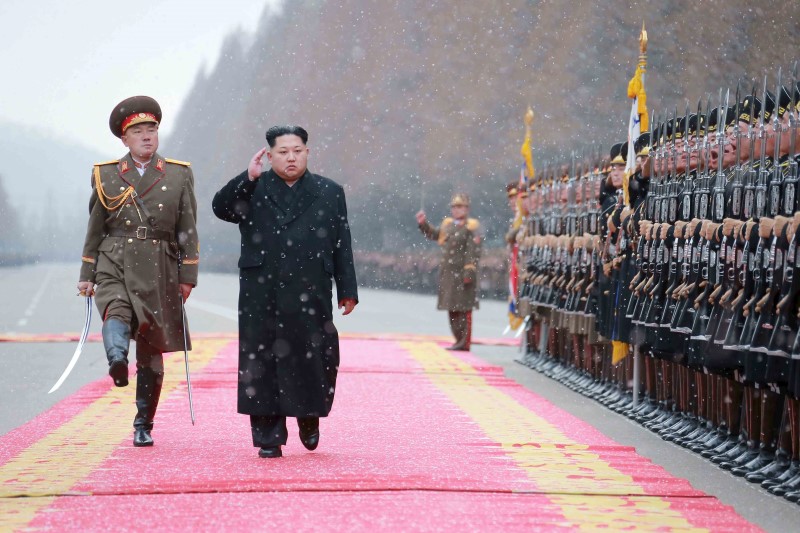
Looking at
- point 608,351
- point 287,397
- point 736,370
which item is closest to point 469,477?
point 287,397

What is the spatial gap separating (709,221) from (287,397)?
2.52m

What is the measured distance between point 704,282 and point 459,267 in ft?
29.2

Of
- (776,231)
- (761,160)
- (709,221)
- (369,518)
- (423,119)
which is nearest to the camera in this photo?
(369,518)

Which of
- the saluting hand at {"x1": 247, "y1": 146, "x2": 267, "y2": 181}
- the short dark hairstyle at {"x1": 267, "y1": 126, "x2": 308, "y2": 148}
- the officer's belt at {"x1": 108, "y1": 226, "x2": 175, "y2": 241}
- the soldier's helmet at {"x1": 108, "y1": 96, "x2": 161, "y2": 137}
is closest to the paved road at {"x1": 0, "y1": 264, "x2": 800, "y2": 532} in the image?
the officer's belt at {"x1": 108, "y1": 226, "x2": 175, "y2": 241}

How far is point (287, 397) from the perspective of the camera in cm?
793

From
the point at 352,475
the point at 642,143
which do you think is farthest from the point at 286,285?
the point at 642,143

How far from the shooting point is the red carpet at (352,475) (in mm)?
6105

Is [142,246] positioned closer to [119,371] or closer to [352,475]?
[119,371]

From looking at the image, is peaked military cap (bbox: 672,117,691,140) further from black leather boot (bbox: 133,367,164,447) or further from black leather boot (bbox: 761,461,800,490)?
black leather boot (bbox: 133,367,164,447)

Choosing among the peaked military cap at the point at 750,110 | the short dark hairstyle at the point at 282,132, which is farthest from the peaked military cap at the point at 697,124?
the short dark hairstyle at the point at 282,132

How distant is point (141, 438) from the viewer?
8.35 metres

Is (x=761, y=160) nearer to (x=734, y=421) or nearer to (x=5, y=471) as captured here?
(x=734, y=421)

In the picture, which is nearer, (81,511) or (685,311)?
(81,511)

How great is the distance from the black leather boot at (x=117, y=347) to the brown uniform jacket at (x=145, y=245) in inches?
4.8
